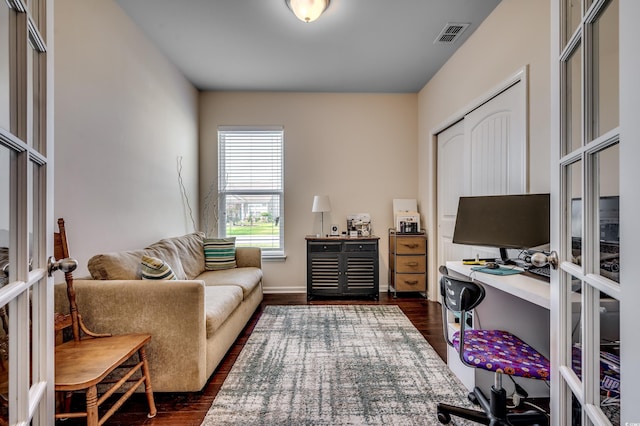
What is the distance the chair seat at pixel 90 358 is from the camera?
1.27 m

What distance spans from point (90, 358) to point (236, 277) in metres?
1.65

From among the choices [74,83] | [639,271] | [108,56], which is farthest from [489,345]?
[108,56]

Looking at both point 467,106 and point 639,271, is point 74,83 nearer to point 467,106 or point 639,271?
point 639,271

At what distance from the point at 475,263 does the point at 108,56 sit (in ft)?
10.00

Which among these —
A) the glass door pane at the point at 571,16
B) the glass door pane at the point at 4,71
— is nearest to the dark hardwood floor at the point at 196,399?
the glass door pane at the point at 4,71

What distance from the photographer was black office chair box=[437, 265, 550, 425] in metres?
1.38

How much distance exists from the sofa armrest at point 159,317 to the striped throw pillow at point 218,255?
1.71 m

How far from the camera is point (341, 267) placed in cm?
392

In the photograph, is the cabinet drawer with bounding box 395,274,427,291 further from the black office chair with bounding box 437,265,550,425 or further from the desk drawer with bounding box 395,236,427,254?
the black office chair with bounding box 437,265,550,425

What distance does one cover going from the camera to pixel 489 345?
5.16 ft

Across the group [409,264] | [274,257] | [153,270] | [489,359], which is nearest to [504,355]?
[489,359]

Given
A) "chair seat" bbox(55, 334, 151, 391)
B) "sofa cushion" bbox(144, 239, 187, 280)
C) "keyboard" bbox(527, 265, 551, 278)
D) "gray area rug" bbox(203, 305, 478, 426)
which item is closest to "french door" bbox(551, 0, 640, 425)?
"keyboard" bbox(527, 265, 551, 278)

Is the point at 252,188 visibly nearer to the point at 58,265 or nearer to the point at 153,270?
the point at 153,270

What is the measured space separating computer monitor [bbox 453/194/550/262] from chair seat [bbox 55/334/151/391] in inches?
84.3
